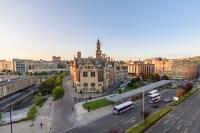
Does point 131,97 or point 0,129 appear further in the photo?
→ point 131,97

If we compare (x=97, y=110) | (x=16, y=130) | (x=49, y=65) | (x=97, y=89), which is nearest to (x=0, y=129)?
(x=16, y=130)

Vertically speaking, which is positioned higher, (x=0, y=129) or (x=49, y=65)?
(x=49, y=65)

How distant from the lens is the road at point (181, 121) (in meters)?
35.2

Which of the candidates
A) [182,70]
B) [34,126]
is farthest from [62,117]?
[182,70]

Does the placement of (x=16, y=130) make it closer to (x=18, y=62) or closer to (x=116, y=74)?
(x=116, y=74)

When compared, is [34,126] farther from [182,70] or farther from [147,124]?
[182,70]

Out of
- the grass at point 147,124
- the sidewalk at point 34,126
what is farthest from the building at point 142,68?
the sidewalk at point 34,126

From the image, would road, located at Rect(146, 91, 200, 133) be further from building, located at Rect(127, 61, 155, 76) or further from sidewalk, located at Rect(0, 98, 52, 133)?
building, located at Rect(127, 61, 155, 76)

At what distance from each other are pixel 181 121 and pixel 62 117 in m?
29.4

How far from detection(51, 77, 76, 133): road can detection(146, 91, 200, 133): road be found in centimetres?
1820

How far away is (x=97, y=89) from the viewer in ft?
253

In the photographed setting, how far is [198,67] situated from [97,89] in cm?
12061

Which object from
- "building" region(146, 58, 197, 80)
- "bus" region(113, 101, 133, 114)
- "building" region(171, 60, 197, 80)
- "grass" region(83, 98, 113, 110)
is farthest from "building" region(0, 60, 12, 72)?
"bus" region(113, 101, 133, 114)

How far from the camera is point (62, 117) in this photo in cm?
4494
